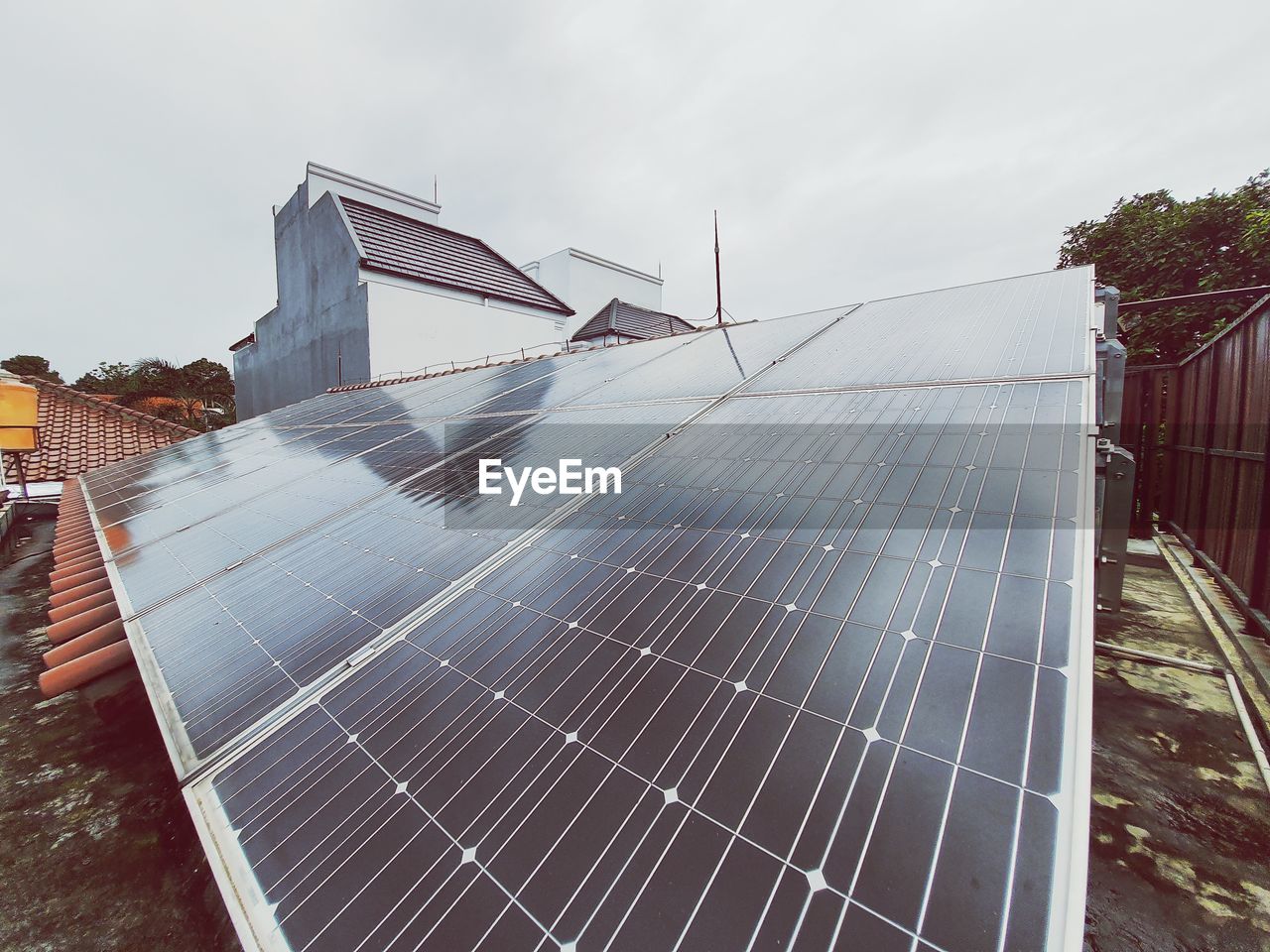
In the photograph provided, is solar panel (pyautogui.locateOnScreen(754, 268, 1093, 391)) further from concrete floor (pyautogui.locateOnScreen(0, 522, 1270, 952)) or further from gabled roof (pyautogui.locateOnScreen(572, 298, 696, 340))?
gabled roof (pyautogui.locateOnScreen(572, 298, 696, 340))

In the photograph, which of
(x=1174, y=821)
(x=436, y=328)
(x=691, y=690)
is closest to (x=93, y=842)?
(x=691, y=690)

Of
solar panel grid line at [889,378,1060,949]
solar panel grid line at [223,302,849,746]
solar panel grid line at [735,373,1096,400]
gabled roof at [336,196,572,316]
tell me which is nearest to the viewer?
→ solar panel grid line at [889,378,1060,949]

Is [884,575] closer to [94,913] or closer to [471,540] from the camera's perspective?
[471,540]

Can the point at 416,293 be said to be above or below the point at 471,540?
above

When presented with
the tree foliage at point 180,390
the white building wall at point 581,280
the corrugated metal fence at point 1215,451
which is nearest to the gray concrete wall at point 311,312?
the white building wall at point 581,280

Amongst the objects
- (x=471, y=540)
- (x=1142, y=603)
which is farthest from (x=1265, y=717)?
(x=471, y=540)

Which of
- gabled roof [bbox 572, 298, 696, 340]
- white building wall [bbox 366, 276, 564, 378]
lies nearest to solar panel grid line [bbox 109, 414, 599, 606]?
white building wall [bbox 366, 276, 564, 378]

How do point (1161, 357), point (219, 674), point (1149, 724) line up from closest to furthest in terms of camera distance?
point (219, 674)
point (1149, 724)
point (1161, 357)
